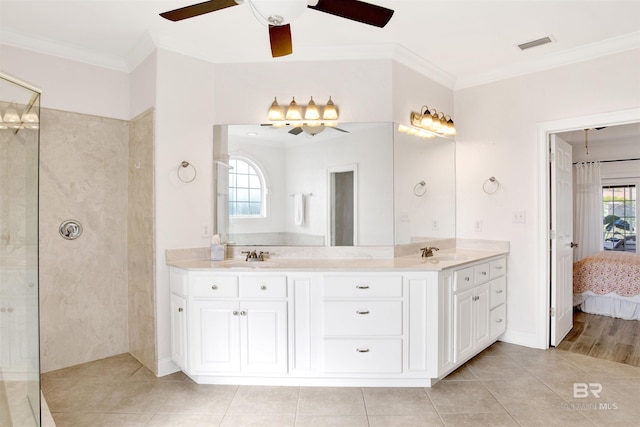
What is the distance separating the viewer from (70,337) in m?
3.01

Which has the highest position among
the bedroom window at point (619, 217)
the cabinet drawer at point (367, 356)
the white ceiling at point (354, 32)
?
the white ceiling at point (354, 32)

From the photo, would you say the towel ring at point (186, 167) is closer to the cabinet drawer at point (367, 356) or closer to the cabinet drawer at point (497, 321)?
the cabinet drawer at point (367, 356)

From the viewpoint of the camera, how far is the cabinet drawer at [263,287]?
2549mm

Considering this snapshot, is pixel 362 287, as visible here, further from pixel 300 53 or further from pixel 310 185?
pixel 300 53

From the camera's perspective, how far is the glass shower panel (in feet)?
5.91

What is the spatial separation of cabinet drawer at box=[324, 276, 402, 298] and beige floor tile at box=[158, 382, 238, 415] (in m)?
0.95

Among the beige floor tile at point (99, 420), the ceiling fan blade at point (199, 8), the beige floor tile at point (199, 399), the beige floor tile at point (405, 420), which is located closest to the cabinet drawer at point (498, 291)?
the beige floor tile at point (405, 420)

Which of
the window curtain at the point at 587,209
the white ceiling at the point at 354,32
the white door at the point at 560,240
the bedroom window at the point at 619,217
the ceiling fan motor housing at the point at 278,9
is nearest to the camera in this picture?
the ceiling fan motor housing at the point at 278,9

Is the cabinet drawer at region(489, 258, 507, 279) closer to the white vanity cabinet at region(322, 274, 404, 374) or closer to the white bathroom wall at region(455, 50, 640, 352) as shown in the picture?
the white bathroom wall at region(455, 50, 640, 352)

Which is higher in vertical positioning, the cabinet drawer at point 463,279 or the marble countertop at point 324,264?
the marble countertop at point 324,264

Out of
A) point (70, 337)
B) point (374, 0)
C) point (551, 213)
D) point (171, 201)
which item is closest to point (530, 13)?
point (374, 0)

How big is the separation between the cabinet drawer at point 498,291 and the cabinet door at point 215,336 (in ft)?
7.08

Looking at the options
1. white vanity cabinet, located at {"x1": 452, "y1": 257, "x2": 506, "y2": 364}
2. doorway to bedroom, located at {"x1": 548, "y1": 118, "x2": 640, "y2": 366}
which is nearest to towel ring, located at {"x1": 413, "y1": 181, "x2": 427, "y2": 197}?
white vanity cabinet, located at {"x1": 452, "y1": 257, "x2": 506, "y2": 364}

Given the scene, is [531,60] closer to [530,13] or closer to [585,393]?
[530,13]
